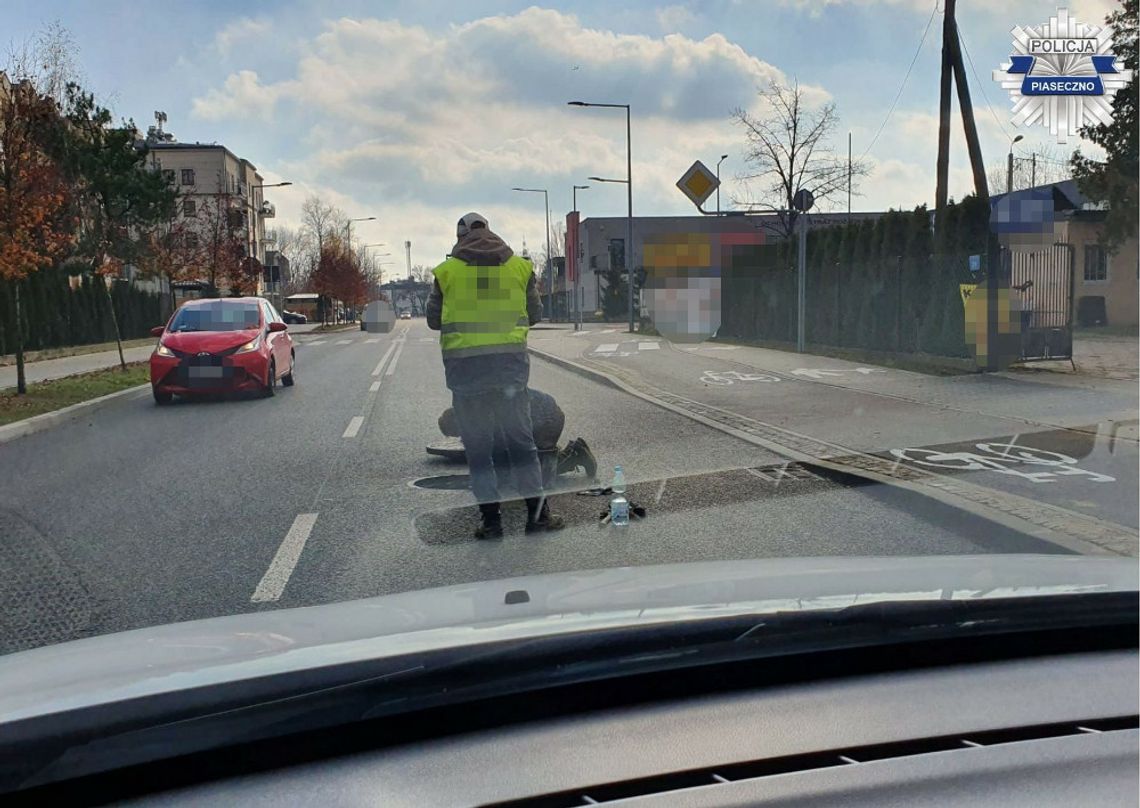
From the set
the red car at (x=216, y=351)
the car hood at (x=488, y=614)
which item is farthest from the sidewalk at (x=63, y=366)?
the car hood at (x=488, y=614)

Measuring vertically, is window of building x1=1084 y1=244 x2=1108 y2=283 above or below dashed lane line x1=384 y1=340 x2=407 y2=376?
above

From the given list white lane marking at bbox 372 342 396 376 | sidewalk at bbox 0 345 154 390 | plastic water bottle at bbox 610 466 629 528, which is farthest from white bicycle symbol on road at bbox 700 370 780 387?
sidewalk at bbox 0 345 154 390

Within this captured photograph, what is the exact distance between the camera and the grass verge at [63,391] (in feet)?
46.0

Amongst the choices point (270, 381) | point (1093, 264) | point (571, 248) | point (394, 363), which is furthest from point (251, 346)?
A: point (571, 248)

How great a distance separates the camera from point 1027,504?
6984 mm

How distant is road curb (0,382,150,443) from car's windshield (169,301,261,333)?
1.46m

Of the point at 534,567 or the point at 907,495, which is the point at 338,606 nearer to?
the point at 534,567

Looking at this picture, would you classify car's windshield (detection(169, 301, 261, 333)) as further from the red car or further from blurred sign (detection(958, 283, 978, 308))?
blurred sign (detection(958, 283, 978, 308))

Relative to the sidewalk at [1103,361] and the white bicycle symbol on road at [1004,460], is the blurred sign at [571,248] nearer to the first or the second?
the sidewalk at [1103,361]

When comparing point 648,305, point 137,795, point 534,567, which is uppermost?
point 648,305

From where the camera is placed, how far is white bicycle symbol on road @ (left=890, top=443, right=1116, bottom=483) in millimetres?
8117

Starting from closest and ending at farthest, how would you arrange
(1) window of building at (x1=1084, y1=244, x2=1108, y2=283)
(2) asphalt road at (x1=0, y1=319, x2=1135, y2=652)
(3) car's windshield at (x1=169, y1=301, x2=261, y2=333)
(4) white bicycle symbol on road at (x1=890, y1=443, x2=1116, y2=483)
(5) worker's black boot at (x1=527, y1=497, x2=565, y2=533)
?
(2) asphalt road at (x1=0, y1=319, x2=1135, y2=652) → (5) worker's black boot at (x1=527, y1=497, x2=565, y2=533) → (4) white bicycle symbol on road at (x1=890, y1=443, x2=1116, y2=483) → (3) car's windshield at (x1=169, y1=301, x2=261, y2=333) → (1) window of building at (x1=1084, y1=244, x2=1108, y2=283)

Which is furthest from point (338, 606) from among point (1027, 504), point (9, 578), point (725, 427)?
point (725, 427)

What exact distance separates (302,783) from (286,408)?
13.5 metres
